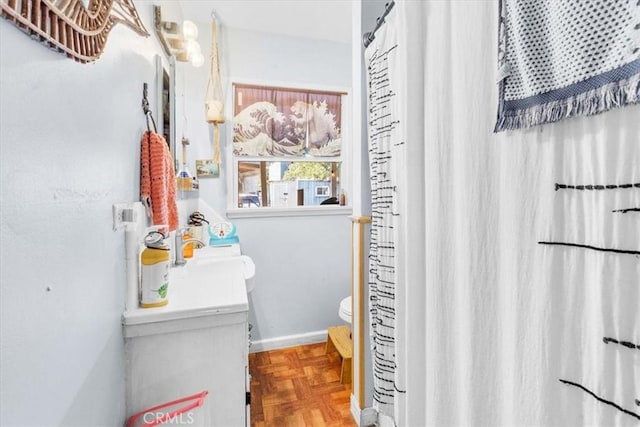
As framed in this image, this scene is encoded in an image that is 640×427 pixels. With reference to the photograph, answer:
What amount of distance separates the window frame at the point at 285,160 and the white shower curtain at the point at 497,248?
4.42ft

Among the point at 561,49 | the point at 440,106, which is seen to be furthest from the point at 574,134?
the point at 440,106

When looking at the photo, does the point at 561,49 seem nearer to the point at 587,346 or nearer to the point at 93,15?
the point at 587,346

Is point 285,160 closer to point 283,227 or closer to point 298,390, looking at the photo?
point 283,227

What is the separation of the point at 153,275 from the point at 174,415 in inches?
18.8

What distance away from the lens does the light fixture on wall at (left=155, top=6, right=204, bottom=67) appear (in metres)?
1.51

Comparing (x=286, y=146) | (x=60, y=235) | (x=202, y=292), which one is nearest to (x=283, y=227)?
(x=286, y=146)

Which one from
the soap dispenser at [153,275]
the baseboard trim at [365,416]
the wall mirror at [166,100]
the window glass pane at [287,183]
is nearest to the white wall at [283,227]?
the window glass pane at [287,183]

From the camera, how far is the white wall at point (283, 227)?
2344 millimetres

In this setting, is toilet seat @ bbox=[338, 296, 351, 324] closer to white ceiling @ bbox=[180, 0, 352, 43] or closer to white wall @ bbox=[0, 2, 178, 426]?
white wall @ bbox=[0, 2, 178, 426]

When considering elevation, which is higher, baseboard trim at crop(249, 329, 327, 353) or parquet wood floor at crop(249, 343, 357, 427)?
baseboard trim at crop(249, 329, 327, 353)

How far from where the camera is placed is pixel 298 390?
1967 mm

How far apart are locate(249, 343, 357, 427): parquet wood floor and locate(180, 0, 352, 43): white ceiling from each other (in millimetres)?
2577

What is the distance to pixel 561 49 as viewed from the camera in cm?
59

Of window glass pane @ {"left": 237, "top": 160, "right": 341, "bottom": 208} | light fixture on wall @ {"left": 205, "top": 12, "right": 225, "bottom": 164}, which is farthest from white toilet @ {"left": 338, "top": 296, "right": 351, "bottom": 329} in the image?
light fixture on wall @ {"left": 205, "top": 12, "right": 225, "bottom": 164}
